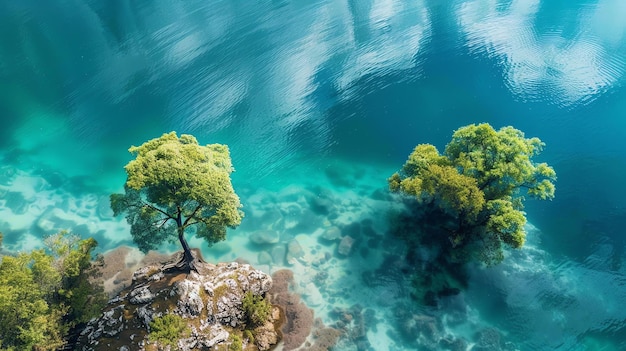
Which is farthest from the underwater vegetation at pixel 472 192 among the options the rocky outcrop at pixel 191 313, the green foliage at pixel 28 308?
the green foliage at pixel 28 308

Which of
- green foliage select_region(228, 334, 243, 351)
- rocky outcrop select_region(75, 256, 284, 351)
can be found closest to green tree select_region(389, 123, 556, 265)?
rocky outcrop select_region(75, 256, 284, 351)

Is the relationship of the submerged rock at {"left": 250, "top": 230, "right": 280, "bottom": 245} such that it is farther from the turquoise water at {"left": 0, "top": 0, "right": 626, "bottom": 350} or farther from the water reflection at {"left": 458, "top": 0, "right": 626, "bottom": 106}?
the water reflection at {"left": 458, "top": 0, "right": 626, "bottom": 106}

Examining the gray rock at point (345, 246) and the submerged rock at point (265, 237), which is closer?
the gray rock at point (345, 246)

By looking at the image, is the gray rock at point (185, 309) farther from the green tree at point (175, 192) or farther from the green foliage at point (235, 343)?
the green tree at point (175, 192)

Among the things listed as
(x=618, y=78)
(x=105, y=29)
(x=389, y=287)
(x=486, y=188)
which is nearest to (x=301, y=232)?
(x=389, y=287)

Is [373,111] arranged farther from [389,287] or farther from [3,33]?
[3,33]

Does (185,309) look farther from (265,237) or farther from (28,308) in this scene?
(265,237)
